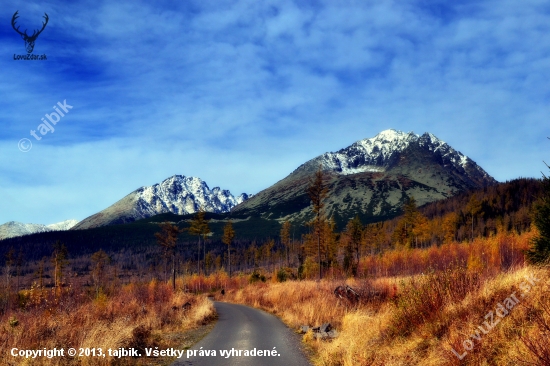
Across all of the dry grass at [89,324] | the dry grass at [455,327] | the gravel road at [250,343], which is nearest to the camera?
the dry grass at [455,327]

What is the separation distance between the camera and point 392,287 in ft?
61.5

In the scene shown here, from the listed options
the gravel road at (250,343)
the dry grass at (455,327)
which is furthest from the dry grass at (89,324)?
the dry grass at (455,327)

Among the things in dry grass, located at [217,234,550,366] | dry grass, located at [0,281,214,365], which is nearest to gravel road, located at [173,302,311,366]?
dry grass, located at [217,234,550,366]

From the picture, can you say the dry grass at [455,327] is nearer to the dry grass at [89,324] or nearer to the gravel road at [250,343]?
the gravel road at [250,343]

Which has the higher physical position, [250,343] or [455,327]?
[455,327]

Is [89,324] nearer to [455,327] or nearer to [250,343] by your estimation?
[250,343]

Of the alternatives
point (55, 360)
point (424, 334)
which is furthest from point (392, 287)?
point (55, 360)

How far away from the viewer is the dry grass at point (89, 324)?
9.76 meters

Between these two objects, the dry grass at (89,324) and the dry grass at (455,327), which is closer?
the dry grass at (455,327)

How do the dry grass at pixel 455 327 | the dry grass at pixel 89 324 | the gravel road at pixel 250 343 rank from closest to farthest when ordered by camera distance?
the dry grass at pixel 455 327 < the dry grass at pixel 89 324 < the gravel road at pixel 250 343

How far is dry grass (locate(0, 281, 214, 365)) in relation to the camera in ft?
32.0

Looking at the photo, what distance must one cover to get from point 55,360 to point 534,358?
10.1m

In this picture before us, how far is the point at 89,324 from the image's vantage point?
40.8 ft

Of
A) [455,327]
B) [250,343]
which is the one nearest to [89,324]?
[250,343]
